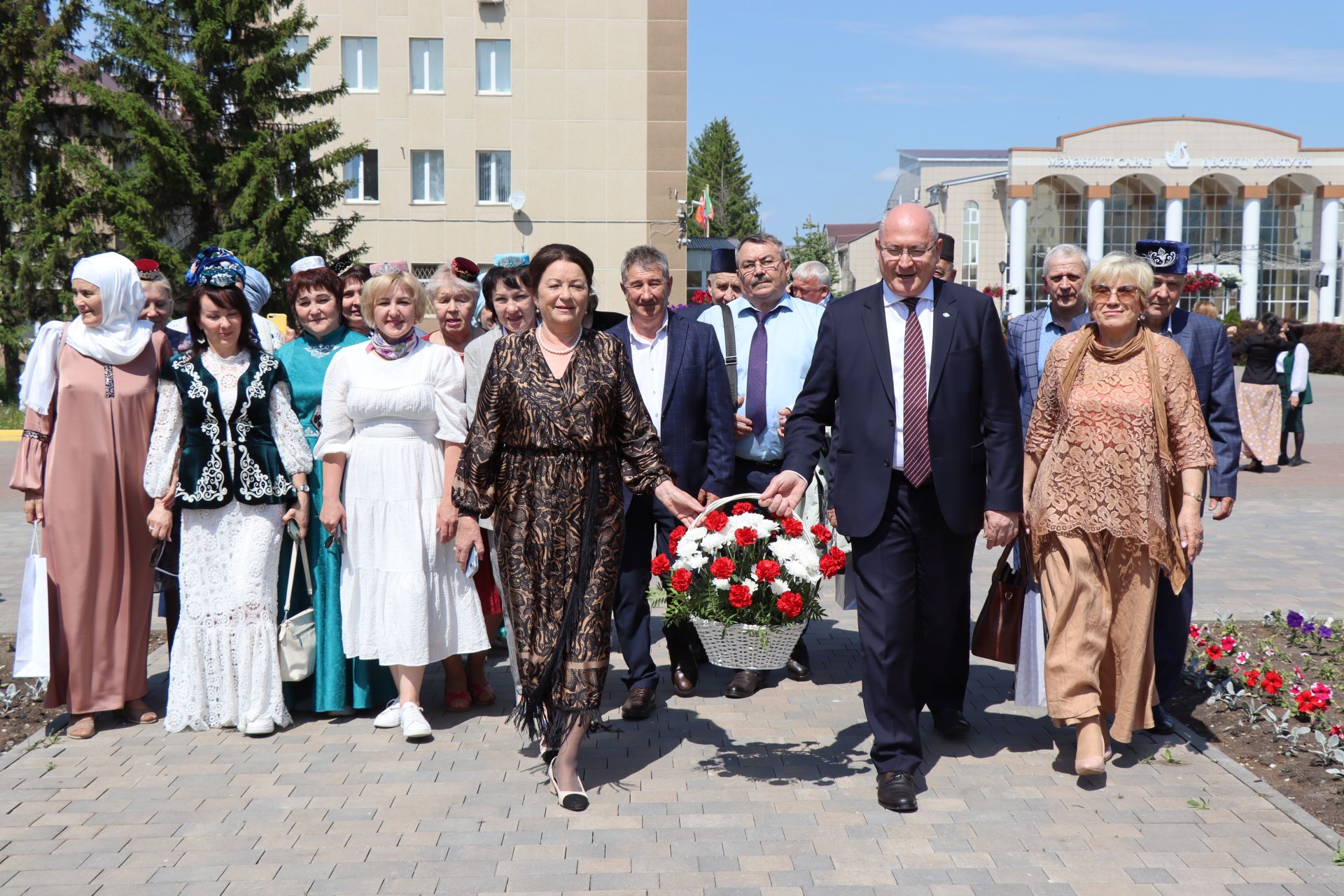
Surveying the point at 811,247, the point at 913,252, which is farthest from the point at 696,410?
the point at 811,247

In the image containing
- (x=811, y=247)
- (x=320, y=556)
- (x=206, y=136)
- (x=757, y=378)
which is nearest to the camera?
(x=320, y=556)

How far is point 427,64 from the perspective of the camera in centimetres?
3597

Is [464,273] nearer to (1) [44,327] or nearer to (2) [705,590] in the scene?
(1) [44,327]

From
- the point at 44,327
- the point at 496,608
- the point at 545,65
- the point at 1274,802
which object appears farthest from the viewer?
the point at 545,65

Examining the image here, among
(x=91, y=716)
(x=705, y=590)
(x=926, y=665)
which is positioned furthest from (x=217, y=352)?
(x=926, y=665)

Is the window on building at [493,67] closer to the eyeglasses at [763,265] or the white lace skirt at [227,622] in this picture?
the eyeglasses at [763,265]

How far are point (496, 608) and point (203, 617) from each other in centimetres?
140

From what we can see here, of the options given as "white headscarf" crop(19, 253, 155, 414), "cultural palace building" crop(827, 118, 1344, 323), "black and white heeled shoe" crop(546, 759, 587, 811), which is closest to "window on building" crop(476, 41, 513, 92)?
"white headscarf" crop(19, 253, 155, 414)

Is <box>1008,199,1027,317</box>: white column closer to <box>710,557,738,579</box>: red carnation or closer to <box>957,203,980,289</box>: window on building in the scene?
<box>957,203,980,289</box>: window on building

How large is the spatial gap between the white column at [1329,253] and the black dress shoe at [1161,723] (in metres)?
74.7

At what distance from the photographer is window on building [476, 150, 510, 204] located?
1427 inches

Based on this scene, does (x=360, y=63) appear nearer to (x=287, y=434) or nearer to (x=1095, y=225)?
(x=287, y=434)

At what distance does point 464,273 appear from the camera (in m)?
7.05

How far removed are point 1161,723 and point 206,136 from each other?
83.4ft
